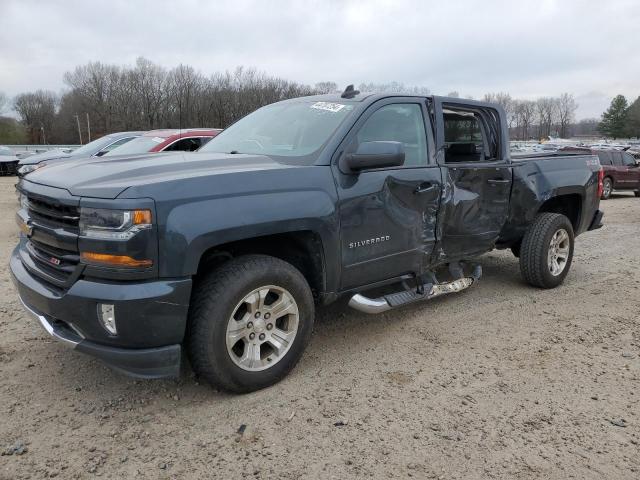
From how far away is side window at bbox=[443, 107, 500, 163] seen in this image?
4551mm

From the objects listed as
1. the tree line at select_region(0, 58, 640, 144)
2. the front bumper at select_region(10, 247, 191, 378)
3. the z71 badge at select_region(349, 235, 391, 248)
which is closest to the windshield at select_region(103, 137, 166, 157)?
the z71 badge at select_region(349, 235, 391, 248)

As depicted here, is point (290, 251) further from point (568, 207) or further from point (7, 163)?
point (7, 163)

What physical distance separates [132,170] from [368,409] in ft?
6.51

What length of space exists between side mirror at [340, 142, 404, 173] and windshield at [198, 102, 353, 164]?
0.90ft

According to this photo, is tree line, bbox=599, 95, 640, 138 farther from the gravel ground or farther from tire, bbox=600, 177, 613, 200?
the gravel ground

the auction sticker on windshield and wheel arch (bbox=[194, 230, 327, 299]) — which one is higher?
the auction sticker on windshield

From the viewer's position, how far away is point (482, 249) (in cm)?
471

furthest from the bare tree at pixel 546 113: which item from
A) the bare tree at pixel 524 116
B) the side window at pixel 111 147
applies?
the side window at pixel 111 147

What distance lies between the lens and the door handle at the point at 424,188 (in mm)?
3809

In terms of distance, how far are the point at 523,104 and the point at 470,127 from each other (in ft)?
408

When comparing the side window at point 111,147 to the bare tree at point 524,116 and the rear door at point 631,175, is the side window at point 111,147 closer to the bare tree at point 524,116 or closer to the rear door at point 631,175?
the rear door at point 631,175

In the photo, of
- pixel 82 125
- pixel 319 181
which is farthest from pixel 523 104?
pixel 319 181

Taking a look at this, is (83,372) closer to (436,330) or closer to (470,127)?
(436,330)

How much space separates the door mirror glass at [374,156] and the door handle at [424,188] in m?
0.56
